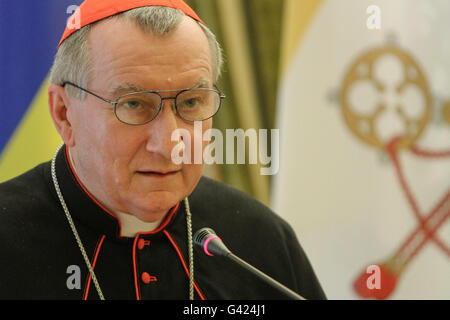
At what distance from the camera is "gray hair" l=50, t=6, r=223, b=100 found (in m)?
1.84

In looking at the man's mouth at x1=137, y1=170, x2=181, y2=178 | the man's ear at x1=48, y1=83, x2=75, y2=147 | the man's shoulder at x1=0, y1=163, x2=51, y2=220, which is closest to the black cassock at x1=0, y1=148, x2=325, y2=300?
the man's shoulder at x1=0, y1=163, x2=51, y2=220

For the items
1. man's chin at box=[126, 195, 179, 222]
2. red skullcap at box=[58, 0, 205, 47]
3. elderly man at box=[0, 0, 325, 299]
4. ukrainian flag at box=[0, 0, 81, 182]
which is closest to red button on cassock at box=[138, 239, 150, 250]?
elderly man at box=[0, 0, 325, 299]

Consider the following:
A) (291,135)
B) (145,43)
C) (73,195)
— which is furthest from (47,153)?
(291,135)

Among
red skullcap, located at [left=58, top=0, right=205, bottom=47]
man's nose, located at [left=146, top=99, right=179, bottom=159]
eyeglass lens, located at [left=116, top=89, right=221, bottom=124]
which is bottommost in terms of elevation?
man's nose, located at [left=146, top=99, right=179, bottom=159]

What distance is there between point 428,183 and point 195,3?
168cm

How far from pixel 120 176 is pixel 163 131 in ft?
0.67

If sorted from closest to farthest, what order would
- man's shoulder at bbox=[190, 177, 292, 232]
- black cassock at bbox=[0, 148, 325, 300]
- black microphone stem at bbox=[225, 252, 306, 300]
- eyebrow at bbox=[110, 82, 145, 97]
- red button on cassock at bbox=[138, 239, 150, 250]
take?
1. black microphone stem at bbox=[225, 252, 306, 300]
2. eyebrow at bbox=[110, 82, 145, 97]
3. black cassock at bbox=[0, 148, 325, 300]
4. red button on cassock at bbox=[138, 239, 150, 250]
5. man's shoulder at bbox=[190, 177, 292, 232]

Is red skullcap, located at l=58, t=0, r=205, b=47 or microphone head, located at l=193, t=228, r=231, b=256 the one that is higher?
red skullcap, located at l=58, t=0, r=205, b=47

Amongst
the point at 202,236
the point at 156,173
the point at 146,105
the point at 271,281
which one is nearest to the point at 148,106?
the point at 146,105

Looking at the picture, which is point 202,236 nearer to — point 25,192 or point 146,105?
point 146,105

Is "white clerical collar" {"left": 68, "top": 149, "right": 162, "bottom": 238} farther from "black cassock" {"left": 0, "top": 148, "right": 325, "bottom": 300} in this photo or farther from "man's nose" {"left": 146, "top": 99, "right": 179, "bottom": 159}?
"man's nose" {"left": 146, "top": 99, "right": 179, "bottom": 159}

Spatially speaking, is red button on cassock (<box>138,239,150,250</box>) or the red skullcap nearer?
the red skullcap

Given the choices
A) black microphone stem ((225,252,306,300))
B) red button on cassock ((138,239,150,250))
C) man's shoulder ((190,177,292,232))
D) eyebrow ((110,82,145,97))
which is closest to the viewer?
black microphone stem ((225,252,306,300))

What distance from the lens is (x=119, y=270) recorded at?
6.72ft
